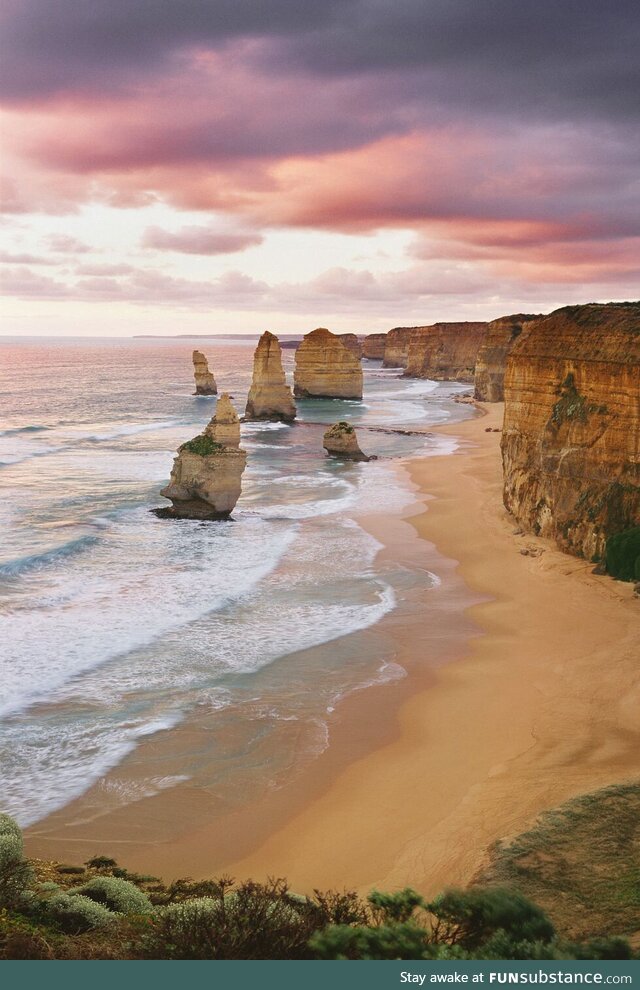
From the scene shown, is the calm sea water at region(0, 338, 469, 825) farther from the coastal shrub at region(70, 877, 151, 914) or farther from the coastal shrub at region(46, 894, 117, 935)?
the coastal shrub at region(46, 894, 117, 935)

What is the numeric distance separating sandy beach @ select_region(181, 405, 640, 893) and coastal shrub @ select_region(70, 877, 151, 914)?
1.85 metres

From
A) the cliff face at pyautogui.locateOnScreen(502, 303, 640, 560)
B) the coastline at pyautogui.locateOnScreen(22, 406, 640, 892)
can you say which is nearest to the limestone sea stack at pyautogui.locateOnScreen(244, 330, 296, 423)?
the cliff face at pyautogui.locateOnScreen(502, 303, 640, 560)

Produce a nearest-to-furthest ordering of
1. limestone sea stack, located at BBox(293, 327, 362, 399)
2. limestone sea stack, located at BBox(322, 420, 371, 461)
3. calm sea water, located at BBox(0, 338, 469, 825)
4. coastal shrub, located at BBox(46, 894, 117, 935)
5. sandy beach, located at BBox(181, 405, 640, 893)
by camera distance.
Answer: coastal shrub, located at BBox(46, 894, 117, 935), sandy beach, located at BBox(181, 405, 640, 893), calm sea water, located at BBox(0, 338, 469, 825), limestone sea stack, located at BBox(322, 420, 371, 461), limestone sea stack, located at BBox(293, 327, 362, 399)

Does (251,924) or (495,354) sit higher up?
(495,354)

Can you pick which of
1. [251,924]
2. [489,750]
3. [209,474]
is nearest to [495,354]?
[209,474]

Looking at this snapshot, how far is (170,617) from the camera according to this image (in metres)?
20.9

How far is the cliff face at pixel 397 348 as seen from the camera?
577 feet

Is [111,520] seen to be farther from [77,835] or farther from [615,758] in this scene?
[615,758]

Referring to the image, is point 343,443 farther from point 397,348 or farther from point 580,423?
point 397,348

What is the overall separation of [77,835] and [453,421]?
6515 centimetres

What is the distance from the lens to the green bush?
2198 centimetres

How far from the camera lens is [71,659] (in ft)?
59.1

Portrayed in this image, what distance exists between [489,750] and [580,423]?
1425 centimetres

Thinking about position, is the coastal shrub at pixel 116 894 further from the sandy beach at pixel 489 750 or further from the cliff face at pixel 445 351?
the cliff face at pixel 445 351
